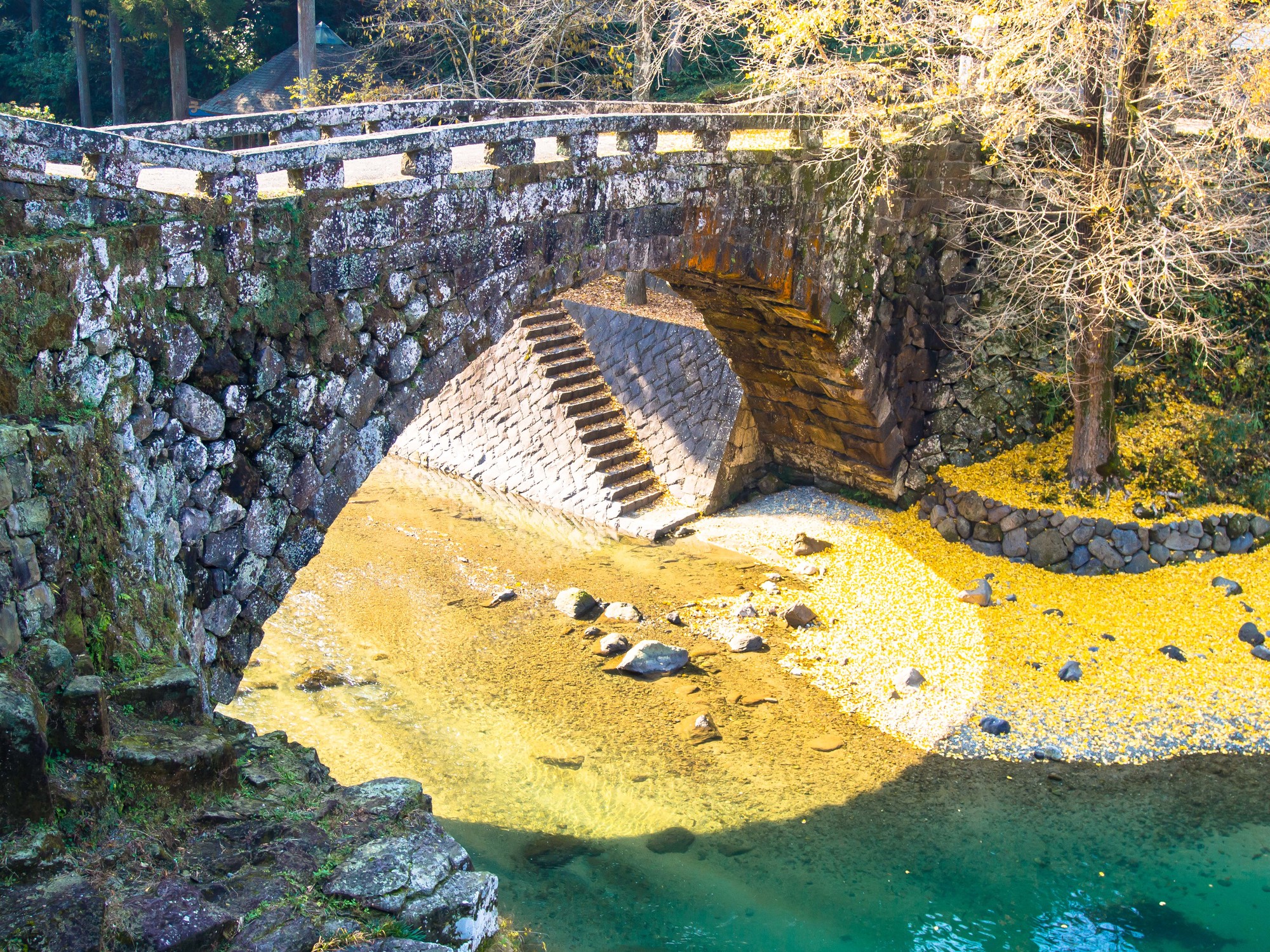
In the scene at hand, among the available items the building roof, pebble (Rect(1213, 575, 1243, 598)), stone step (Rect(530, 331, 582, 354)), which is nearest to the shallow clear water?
pebble (Rect(1213, 575, 1243, 598))

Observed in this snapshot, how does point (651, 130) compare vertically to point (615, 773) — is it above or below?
above

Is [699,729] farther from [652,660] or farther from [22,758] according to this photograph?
[22,758]

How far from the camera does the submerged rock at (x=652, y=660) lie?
447 inches

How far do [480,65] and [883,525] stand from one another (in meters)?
12.8

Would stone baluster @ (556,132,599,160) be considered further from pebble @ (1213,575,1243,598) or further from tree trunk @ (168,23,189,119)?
tree trunk @ (168,23,189,119)

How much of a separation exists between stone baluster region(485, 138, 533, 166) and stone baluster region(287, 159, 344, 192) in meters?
1.52

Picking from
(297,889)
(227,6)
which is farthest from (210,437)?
(227,6)

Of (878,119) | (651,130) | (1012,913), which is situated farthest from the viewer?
(878,119)

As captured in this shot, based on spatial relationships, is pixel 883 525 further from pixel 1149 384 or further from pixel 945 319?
pixel 1149 384

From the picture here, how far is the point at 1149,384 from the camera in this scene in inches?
520

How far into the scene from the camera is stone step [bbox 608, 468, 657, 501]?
15.5 meters

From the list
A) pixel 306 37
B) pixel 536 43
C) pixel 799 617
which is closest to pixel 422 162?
pixel 799 617

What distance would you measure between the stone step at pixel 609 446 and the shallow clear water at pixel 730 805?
3.69 meters

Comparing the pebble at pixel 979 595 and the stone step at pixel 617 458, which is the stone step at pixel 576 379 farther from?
the pebble at pixel 979 595
